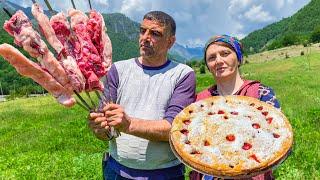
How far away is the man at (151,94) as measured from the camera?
4.18 metres

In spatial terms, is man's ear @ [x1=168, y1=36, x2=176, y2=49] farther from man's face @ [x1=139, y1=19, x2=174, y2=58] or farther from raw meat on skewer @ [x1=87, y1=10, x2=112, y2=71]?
raw meat on skewer @ [x1=87, y1=10, x2=112, y2=71]

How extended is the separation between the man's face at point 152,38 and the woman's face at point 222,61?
1.42 ft

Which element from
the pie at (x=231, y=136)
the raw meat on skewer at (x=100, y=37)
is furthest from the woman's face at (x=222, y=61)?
the raw meat on skewer at (x=100, y=37)

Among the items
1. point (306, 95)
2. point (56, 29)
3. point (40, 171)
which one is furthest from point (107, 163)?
point (306, 95)

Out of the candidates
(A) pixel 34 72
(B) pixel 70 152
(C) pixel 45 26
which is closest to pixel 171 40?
(C) pixel 45 26

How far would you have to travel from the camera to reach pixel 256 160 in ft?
10.8

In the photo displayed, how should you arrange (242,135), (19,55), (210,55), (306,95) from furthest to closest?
(306,95), (210,55), (242,135), (19,55)

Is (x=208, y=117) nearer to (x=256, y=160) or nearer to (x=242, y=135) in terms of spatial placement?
(x=242, y=135)

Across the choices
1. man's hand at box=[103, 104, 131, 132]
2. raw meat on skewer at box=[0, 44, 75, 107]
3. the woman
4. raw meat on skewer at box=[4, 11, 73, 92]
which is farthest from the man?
raw meat on skewer at box=[4, 11, 73, 92]

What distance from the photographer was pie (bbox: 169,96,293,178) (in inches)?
129

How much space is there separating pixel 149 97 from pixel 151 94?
0.03 meters

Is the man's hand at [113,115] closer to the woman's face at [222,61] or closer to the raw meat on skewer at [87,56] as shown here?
the raw meat on skewer at [87,56]

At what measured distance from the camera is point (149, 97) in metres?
4.22

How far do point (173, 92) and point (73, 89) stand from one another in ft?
3.59
